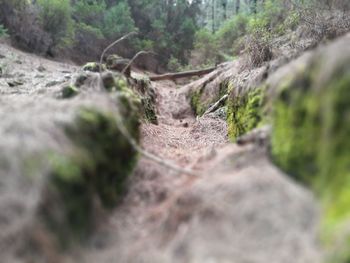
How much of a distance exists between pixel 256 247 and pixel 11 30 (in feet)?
62.0

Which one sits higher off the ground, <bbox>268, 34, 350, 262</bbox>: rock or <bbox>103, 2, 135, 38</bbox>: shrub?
<bbox>103, 2, 135, 38</bbox>: shrub

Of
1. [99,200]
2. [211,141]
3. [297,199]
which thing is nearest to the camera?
[297,199]

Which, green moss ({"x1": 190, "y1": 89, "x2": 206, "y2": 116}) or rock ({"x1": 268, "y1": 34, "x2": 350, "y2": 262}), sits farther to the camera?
green moss ({"x1": 190, "y1": 89, "x2": 206, "y2": 116})

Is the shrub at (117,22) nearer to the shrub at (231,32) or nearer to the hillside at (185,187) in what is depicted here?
the shrub at (231,32)

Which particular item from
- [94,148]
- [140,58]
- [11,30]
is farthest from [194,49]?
[94,148]

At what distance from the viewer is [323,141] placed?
11.7ft

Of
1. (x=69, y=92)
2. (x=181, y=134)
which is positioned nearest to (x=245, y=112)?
(x=181, y=134)

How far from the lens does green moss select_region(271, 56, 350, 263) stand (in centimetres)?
319

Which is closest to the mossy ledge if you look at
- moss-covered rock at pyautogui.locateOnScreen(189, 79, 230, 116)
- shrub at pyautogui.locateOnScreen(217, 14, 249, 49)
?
moss-covered rock at pyautogui.locateOnScreen(189, 79, 230, 116)

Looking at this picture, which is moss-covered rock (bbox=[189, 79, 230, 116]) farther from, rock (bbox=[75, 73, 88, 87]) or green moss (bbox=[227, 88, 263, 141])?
rock (bbox=[75, 73, 88, 87])

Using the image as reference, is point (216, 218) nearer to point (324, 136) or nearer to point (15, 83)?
point (324, 136)

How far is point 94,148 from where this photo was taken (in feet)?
13.7

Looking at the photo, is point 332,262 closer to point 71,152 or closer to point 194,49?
point 71,152

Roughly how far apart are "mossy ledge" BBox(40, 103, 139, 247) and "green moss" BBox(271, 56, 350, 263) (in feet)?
6.09
